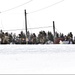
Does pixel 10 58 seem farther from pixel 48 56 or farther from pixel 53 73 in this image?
pixel 53 73

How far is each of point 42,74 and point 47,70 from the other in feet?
2.81

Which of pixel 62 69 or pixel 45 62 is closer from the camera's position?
pixel 62 69

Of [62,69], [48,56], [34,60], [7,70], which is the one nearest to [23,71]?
[7,70]

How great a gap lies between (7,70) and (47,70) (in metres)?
1.20

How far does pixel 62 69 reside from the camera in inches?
349

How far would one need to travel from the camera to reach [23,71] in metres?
8.45

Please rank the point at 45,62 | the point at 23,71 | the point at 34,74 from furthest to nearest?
the point at 45,62 < the point at 23,71 < the point at 34,74

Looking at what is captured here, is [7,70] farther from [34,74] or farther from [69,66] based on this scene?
[69,66]

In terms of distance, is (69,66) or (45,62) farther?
(45,62)

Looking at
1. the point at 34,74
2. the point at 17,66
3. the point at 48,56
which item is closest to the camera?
the point at 34,74

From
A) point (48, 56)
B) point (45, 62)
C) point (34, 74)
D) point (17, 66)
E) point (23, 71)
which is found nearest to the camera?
point (34, 74)

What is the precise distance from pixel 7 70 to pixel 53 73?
4.77 feet

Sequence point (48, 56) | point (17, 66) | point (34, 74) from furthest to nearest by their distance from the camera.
→ point (48, 56), point (17, 66), point (34, 74)

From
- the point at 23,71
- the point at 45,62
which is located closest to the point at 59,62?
the point at 45,62
